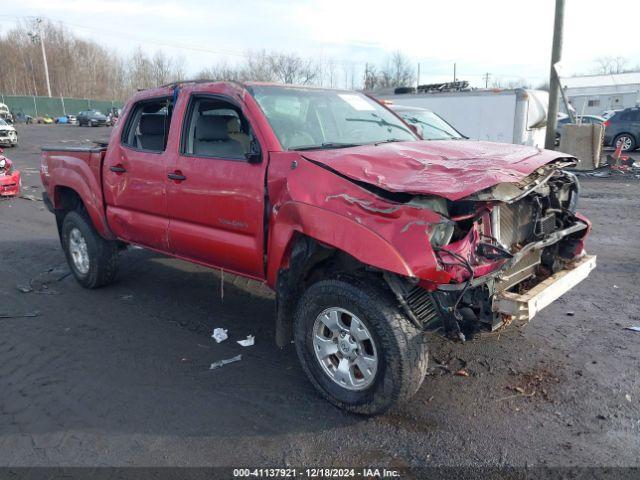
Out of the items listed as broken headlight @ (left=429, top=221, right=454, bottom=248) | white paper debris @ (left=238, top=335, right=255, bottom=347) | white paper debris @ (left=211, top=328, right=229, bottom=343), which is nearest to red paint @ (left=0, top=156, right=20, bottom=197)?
white paper debris @ (left=211, top=328, right=229, bottom=343)

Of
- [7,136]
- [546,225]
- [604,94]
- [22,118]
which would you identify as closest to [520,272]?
[546,225]

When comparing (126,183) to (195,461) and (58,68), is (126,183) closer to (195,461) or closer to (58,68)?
(195,461)

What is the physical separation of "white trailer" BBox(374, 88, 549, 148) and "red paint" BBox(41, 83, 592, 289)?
11221 millimetres

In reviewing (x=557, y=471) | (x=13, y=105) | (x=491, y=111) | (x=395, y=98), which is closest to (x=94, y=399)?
(x=557, y=471)

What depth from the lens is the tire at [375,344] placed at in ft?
9.71

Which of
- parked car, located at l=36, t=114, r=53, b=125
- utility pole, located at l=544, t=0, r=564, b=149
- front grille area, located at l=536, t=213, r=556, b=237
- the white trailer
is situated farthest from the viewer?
parked car, located at l=36, t=114, r=53, b=125

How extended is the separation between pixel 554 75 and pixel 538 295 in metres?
14.1

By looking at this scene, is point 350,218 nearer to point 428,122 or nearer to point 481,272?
point 481,272

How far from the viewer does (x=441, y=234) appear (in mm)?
2949

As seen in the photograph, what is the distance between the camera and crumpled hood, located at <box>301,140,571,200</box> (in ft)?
9.51

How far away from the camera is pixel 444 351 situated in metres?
4.08

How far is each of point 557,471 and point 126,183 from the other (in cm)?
422

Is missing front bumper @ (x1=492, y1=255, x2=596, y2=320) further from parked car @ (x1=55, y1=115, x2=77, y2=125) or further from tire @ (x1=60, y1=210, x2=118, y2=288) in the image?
→ parked car @ (x1=55, y1=115, x2=77, y2=125)

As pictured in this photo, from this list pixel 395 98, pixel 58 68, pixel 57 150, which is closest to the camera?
pixel 57 150
